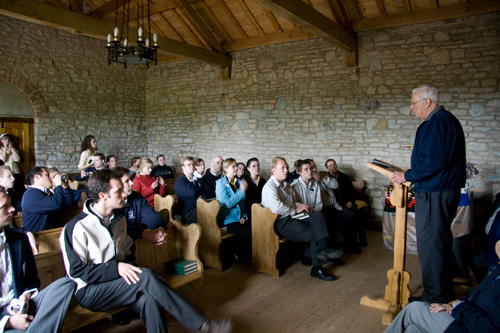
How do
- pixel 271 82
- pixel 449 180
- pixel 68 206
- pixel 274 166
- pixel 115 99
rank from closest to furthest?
pixel 449 180, pixel 68 206, pixel 274 166, pixel 271 82, pixel 115 99

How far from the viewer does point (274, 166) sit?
4.21 m

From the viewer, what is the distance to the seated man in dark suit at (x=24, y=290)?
1.99 metres

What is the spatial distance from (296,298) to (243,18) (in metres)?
5.84

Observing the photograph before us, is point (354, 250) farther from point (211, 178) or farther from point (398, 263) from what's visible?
point (211, 178)

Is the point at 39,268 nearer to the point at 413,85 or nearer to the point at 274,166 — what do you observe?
the point at 274,166

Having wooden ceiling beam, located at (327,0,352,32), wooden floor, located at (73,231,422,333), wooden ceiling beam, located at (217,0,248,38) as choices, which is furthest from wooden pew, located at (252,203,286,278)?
wooden ceiling beam, located at (217,0,248,38)

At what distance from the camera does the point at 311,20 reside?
539 centimetres

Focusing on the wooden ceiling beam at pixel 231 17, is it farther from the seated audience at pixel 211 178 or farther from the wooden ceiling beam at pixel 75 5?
the seated audience at pixel 211 178

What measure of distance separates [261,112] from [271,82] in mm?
644

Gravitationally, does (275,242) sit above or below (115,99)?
below

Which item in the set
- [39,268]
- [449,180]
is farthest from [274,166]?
A: [39,268]

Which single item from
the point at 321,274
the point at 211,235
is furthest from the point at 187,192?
the point at 321,274

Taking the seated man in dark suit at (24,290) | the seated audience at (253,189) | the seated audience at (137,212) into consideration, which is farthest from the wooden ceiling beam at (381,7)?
the seated man in dark suit at (24,290)

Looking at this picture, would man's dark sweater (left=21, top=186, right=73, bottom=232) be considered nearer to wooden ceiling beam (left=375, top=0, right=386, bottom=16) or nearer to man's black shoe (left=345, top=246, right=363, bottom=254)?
→ man's black shoe (left=345, top=246, right=363, bottom=254)
